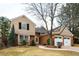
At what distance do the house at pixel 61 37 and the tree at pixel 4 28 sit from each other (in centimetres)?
49

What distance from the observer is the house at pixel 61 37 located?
13.6ft

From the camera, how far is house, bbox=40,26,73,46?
414cm

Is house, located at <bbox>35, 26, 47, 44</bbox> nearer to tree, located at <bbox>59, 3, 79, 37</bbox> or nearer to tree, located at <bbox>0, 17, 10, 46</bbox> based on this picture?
tree, located at <bbox>59, 3, 79, 37</bbox>

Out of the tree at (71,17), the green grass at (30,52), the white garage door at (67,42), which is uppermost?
the tree at (71,17)

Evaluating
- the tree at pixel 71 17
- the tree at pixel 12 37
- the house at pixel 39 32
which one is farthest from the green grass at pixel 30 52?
the tree at pixel 71 17

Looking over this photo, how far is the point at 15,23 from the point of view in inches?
162

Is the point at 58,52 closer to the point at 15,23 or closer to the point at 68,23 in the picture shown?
the point at 68,23

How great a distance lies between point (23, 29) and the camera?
4137mm

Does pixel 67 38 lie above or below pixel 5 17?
below

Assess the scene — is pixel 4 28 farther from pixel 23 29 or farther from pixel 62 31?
pixel 62 31

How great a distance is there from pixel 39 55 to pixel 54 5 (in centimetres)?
72

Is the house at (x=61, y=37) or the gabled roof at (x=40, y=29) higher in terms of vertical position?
the gabled roof at (x=40, y=29)

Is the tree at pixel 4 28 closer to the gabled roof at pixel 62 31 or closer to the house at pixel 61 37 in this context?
the house at pixel 61 37

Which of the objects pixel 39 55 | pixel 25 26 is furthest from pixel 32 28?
pixel 39 55
